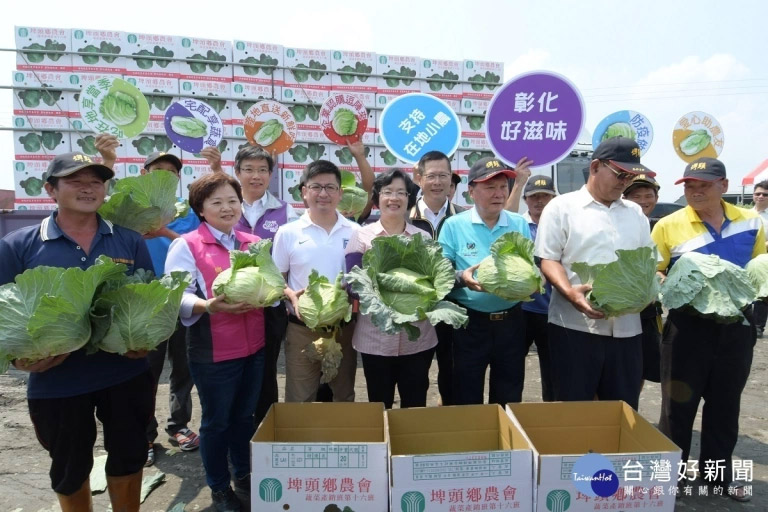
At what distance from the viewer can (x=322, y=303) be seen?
3008 mm

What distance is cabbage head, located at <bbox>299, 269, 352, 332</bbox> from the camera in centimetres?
300

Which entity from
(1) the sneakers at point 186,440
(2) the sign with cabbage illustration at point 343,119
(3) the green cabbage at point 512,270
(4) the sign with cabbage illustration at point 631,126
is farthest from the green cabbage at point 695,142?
(1) the sneakers at point 186,440

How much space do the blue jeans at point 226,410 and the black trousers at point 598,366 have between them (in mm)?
2197

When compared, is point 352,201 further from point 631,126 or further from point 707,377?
point 631,126

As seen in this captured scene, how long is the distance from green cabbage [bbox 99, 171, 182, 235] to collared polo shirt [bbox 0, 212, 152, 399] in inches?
18.7

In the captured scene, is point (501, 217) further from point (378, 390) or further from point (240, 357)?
point (240, 357)

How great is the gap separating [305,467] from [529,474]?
1.12 metres

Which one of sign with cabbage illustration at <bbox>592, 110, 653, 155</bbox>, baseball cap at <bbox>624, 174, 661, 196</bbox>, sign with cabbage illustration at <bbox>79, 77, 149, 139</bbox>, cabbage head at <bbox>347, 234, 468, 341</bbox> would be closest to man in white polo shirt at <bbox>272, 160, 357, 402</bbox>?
cabbage head at <bbox>347, 234, 468, 341</bbox>

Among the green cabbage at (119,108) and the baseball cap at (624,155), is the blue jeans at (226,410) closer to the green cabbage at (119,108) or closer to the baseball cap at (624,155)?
the baseball cap at (624,155)

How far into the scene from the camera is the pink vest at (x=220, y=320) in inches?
123

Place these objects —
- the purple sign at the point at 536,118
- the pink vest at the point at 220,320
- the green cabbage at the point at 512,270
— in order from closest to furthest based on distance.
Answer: the green cabbage at the point at 512,270 < the pink vest at the point at 220,320 < the purple sign at the point at 536,118

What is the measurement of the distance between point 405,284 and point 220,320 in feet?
4.07

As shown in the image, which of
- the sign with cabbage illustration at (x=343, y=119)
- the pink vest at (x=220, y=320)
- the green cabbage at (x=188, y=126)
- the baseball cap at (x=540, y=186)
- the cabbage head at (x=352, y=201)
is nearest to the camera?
the pink vest at (x=220, y=320)

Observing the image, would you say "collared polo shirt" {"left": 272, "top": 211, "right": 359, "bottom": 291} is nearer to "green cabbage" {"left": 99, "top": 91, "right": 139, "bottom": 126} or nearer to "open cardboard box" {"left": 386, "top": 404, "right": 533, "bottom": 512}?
Answer: "open cardboard box" {"left": 386, "top": 404, "right": 533, "bottom": 512}
